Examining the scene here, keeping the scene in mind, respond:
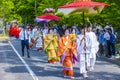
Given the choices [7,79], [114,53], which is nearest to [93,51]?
[7,79]

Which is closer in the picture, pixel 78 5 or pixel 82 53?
pixel 78 5

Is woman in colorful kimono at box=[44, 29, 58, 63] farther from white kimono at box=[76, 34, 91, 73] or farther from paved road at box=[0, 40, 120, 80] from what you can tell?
white kimono at box=[76, 34, 91, 73]

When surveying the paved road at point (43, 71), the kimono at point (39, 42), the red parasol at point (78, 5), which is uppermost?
the red parasol at point (78, 5)

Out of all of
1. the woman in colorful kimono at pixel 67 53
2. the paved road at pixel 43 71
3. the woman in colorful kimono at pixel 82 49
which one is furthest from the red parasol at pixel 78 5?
the paved road at pixel 43 71

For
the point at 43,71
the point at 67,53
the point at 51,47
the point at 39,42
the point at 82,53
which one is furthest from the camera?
the point at 39,42

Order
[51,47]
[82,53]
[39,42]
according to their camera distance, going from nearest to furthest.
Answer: [82,53] < [51,47] < [39,42]

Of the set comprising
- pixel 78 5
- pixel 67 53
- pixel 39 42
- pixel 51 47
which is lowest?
pixel 39 42

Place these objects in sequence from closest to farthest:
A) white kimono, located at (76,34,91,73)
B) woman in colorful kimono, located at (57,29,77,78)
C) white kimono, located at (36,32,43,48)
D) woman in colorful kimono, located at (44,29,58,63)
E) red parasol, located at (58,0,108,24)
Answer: red parasol, located at (58,0,108,24) → white kimono, located at (76,34,91,73) → woman in colorful kimono, located at (57,29,77,78) → woman in colorful kimono, located at (44,29,58,63) → white kimono, located at (36,32,43,48)

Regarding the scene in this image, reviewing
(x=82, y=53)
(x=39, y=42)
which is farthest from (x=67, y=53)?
(x=39, y=42)

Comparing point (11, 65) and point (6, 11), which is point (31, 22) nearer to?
point (6, 11)

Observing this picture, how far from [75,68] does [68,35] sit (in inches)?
112

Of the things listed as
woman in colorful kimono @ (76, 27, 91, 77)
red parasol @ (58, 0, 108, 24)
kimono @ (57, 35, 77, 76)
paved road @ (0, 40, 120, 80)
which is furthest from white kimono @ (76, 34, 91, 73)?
red parasol @ (58, 0, 108, 24)

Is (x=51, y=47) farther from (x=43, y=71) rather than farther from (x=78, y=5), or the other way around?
(x=78, y=5)

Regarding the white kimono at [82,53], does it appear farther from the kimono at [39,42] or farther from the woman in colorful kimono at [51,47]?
the kimono at [39,42]
